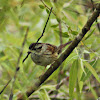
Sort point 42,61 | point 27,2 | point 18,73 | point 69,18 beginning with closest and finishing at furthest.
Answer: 1. point 27,2
2. point 18,73
3. point 69,18
4. point 42,61

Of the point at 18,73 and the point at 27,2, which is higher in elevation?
the point at 27,2

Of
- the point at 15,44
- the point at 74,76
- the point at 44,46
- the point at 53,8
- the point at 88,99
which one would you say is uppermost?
the point at 53,8

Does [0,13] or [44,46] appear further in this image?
[44,46]

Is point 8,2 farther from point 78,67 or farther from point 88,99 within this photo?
point 88,99

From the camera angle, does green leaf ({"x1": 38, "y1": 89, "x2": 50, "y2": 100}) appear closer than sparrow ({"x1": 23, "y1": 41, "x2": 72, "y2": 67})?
Yes

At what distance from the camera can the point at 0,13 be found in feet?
3.25

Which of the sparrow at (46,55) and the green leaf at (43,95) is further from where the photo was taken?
the sparrow at (46,55)

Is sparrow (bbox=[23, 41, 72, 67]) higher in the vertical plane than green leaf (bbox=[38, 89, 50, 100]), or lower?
higher

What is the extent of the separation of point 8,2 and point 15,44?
43cm

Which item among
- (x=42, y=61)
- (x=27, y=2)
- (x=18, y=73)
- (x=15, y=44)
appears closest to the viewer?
(x=27, y=2)

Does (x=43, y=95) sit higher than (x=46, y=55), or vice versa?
(x=46, y=55)

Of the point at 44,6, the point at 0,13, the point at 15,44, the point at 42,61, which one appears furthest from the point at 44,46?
the point at 0,13

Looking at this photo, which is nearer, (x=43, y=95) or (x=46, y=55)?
(x=43, y=95)

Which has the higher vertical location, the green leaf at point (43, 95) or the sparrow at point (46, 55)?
the sparrow at point (46, 55)
